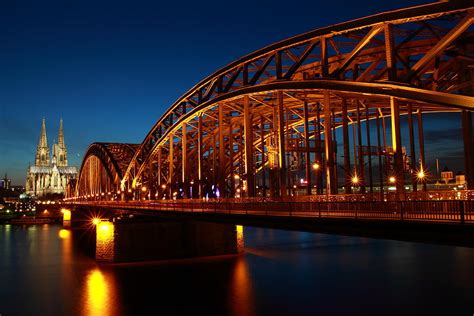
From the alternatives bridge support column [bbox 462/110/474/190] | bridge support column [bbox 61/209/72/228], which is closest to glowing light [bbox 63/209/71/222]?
bridge support column [bbox 61/209/72/228]

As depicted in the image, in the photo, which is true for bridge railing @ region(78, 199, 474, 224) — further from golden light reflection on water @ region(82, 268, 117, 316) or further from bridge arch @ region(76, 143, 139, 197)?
bridge arch @ region(76, 143, 139, 197)

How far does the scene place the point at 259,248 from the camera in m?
62.2

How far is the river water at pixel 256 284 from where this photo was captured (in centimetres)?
3234

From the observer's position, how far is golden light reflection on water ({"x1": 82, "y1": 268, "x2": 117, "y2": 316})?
3319 cm

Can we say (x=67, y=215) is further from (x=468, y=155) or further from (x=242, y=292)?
(x=468, y=155)

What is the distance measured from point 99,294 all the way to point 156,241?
44.3 ft

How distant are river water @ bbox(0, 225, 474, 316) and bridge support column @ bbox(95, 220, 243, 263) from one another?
1.22 metres

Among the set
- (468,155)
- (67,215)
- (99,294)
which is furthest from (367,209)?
(67,215)

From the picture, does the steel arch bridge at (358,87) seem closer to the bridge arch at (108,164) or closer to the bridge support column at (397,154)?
the bridge support column at (397,154)

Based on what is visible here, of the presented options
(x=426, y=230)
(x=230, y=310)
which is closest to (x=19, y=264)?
(x=230, y=310)

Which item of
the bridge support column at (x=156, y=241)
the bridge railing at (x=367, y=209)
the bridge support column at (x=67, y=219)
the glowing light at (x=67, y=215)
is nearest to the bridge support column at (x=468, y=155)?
the bridge railing at (x=367, y=209)

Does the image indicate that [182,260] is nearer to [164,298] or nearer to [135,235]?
[135,235]

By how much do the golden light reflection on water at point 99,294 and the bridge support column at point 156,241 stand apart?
3844 mm

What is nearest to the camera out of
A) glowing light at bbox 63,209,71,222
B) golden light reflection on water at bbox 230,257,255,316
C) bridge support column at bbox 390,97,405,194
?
bridge support column at bbox 390,97,405,194
